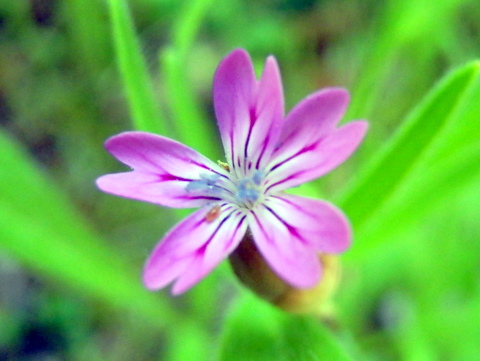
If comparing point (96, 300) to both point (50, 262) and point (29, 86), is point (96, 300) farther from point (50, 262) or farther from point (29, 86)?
point (29, 86)

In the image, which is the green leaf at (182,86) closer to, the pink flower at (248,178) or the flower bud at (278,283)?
the pink flower at (248,178)

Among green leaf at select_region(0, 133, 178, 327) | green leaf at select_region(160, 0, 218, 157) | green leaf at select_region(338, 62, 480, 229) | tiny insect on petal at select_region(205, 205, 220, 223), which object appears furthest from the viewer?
green leaf at select_region(0, 133, 178, 327)

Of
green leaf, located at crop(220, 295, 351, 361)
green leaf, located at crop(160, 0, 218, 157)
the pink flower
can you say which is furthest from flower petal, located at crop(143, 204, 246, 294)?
green leaf, located at crop(160, 0, 218, 157)

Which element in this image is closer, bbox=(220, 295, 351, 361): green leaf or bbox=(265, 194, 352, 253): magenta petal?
bbox=(265, 194, 352, 253): magenta petal

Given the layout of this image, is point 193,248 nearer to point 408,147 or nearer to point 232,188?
point 232,188

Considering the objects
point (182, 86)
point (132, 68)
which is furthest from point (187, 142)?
point (132, 68)

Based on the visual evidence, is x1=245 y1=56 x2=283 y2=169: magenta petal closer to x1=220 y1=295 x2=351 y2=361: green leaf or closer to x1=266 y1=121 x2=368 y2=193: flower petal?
x1=266 y1=121 x2=368 y2=193: flower petal

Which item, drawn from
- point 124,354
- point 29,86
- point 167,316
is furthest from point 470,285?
point 29,86

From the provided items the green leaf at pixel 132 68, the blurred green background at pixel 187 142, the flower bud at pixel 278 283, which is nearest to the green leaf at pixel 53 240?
the blurred green background at pixel 187 142

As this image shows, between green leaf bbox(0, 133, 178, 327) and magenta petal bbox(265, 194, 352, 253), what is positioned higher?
green leaf bbox(0, 133, 178, 327)
